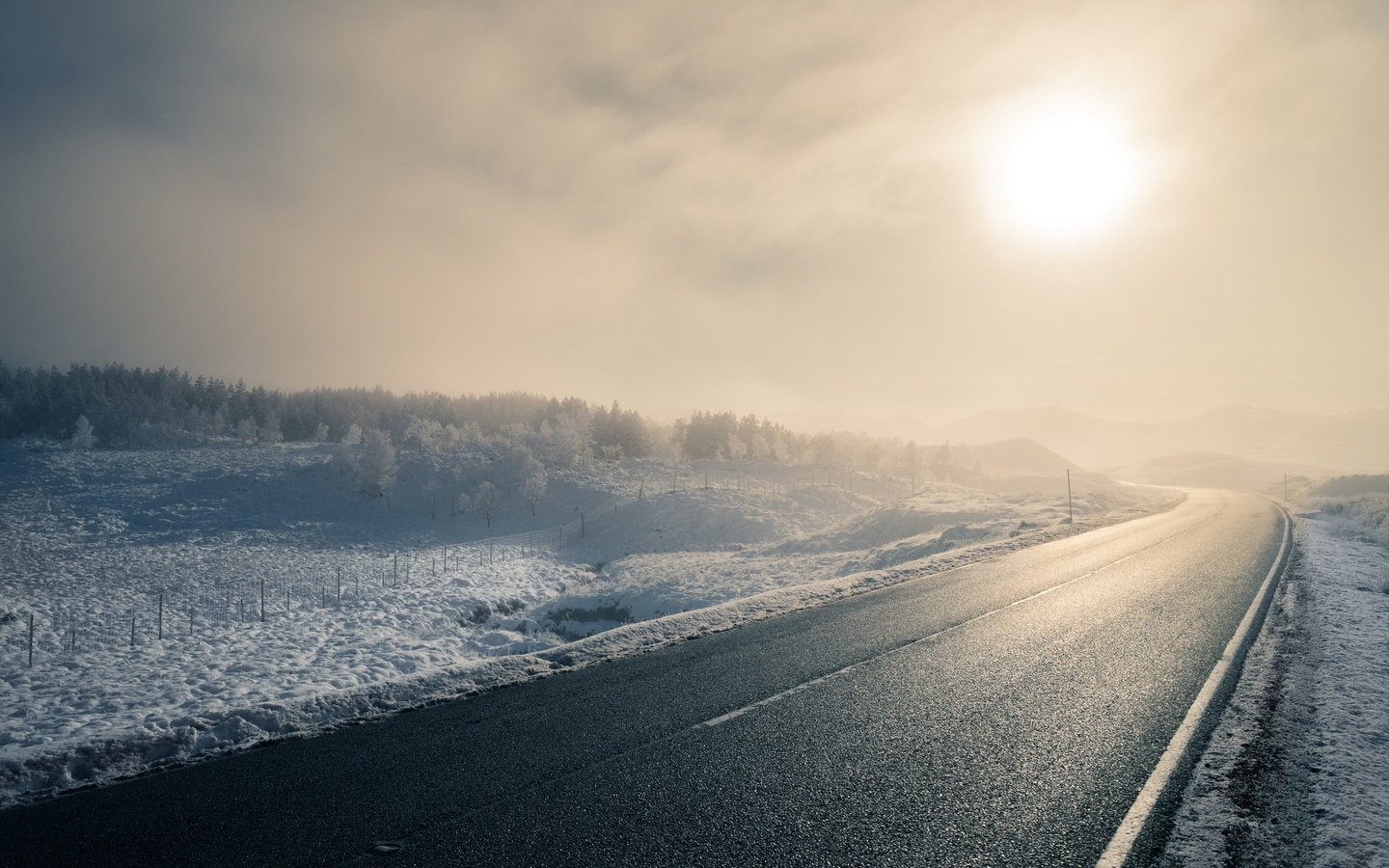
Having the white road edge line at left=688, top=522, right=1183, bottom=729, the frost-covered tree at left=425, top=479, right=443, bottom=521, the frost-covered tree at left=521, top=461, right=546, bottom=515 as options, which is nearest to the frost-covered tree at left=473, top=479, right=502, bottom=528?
the frost-covered tree at left=521, top=461, right=546, bottom=515

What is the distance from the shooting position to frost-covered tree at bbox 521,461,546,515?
206 ft

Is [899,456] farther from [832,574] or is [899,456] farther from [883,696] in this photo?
[883,696]

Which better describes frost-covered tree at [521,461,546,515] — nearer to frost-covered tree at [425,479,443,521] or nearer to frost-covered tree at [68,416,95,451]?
frost-covered tree at [425,479,443,521]

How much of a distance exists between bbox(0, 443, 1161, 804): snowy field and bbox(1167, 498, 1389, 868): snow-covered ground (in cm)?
790

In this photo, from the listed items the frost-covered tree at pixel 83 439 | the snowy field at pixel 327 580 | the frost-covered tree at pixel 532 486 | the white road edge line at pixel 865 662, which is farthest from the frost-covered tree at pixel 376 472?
the white road edge line at pixel 865 662

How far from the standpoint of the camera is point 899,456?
126 meters

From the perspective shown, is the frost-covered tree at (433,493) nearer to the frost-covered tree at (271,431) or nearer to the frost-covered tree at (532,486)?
the frost-covered tree at (532,486)

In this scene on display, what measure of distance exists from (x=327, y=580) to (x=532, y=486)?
31275 mm

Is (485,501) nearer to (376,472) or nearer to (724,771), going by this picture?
(376,472)

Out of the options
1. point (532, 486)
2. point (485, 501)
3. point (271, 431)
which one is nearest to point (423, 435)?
point (271, 431)

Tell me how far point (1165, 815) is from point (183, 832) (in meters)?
8.16

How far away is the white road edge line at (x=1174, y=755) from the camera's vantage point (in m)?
4.63

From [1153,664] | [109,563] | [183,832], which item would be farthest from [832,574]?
[109,563]

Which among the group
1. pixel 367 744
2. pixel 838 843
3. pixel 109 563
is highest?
pixel 838 843
